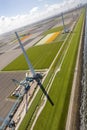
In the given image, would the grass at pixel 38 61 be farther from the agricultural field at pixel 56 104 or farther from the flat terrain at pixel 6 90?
the agricultural field at pixel 56 104

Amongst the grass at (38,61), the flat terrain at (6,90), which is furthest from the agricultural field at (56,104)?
the grass at (38,61)

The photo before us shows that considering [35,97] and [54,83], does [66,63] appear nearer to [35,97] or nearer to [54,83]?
[54,83]

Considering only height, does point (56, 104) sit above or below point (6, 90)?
above

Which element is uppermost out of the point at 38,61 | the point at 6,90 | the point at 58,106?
the point at 58,106

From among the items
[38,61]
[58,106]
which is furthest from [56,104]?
[38,61]

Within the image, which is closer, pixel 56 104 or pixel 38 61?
pixel 56 104

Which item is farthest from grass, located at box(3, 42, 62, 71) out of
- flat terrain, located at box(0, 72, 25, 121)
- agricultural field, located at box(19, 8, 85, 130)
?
agricultural field, located at box(19, 8, 85, 130)

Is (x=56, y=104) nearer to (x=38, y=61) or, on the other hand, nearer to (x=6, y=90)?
(x=6, y=90)

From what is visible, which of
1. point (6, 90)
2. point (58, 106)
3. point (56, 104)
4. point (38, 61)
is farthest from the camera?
point (38, 61)

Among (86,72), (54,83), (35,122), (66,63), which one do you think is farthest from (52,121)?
(66,63)

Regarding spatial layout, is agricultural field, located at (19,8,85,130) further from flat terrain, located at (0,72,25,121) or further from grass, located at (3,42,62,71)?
grass, located at (3,42,62,71)

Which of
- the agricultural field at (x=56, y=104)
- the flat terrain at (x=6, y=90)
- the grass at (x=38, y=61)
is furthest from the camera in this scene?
the grass at (x=38, y=61)

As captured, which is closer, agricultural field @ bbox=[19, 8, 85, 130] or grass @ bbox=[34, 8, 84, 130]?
grass @ bbox=[34, 8, 84, 130]
